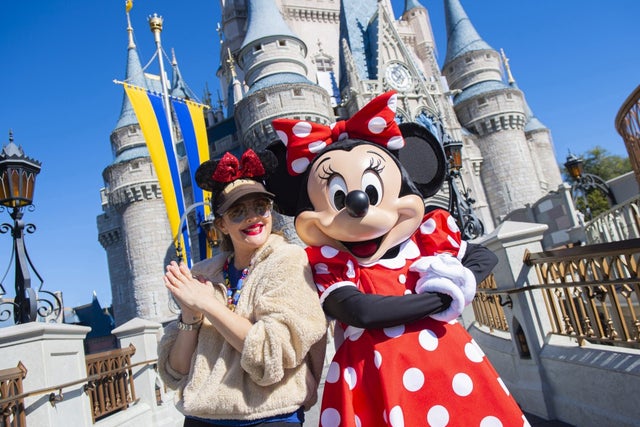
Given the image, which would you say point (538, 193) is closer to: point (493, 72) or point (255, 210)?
point (493, 72)

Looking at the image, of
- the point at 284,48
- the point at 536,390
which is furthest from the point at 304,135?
the point at 284,48

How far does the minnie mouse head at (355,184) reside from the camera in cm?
208

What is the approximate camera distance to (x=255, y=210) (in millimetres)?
2053

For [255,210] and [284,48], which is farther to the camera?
[284,48]

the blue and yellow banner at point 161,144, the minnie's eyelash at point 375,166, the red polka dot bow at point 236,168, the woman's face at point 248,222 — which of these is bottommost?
the woman's face at point 248,222

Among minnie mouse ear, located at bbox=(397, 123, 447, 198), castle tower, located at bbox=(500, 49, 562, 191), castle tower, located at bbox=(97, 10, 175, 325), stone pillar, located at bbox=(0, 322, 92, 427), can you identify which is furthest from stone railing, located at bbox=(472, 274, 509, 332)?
castle tower, located at bbox=(500, 49, 562, 191)

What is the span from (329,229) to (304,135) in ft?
1.66

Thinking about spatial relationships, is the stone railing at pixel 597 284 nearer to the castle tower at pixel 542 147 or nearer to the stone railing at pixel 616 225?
the stone railing at pixel 616 225

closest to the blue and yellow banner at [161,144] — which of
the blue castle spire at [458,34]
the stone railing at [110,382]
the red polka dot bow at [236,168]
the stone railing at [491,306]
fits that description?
the stone railing at [110,382]

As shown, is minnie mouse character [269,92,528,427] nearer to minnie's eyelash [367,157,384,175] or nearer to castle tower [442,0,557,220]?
minnie's eyelash [367,157,384,175]

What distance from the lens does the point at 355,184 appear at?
2.10 metres

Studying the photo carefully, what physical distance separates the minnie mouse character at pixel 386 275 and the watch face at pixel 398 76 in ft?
70.3

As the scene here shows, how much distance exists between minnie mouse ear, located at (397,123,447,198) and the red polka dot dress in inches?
24.1

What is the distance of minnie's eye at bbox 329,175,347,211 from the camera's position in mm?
2119
